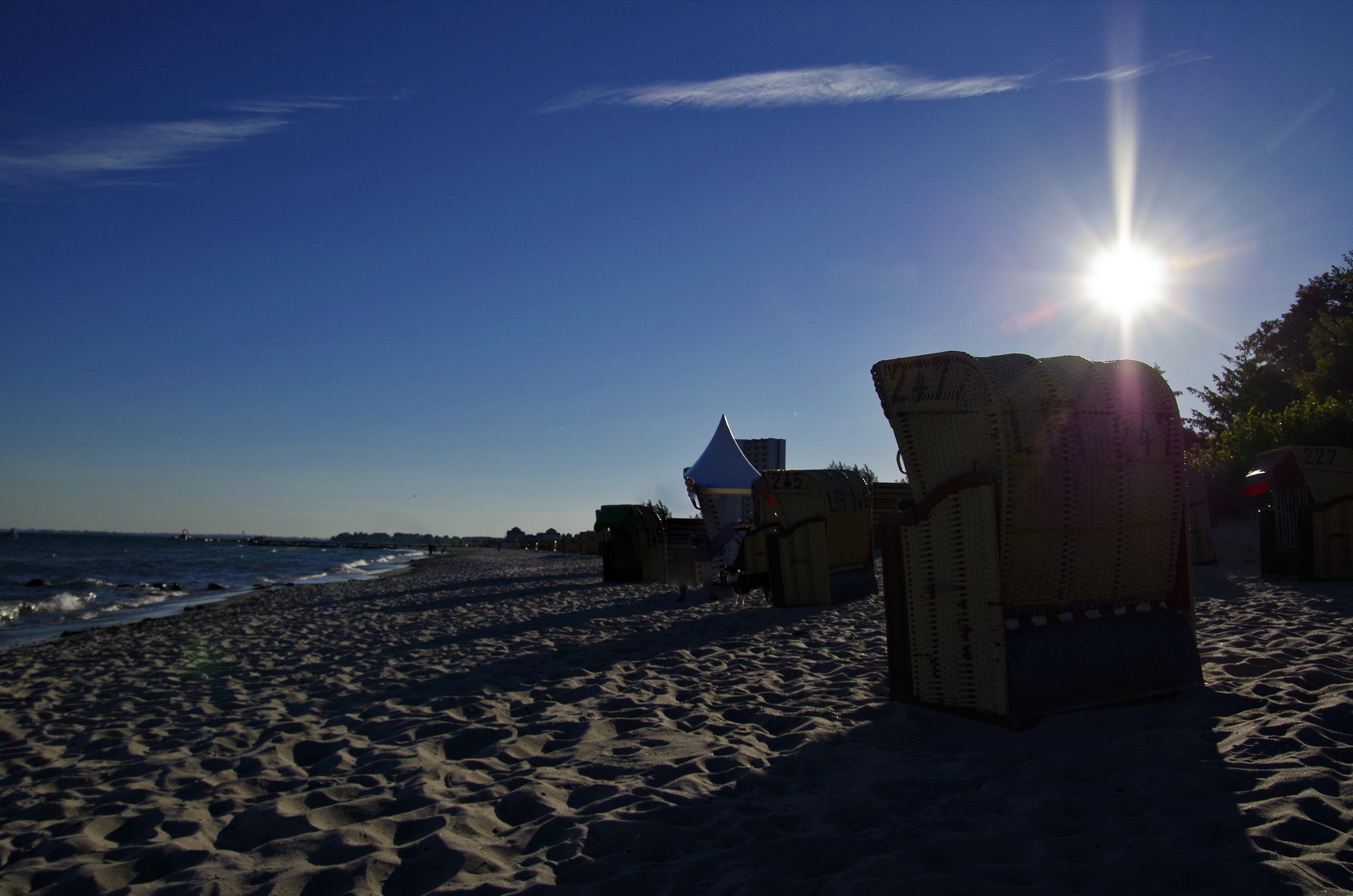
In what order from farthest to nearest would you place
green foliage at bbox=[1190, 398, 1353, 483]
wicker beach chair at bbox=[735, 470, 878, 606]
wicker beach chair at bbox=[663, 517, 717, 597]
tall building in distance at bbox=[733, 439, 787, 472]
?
tall building in distance at bbox=[733, 439, 787, 472] → green foliage at bbox=[1190, 398, 1353, 483] → wicker beach chair at bbox=[663, 517, 717, 597] → wicker beach chair at bbox=[735, 470, 878, 606]

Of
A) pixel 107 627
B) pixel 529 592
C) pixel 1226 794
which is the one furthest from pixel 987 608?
pixel 107 627

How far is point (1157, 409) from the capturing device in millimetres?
4074

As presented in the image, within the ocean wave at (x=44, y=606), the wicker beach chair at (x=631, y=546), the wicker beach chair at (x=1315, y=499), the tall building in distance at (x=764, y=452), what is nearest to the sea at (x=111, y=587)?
the ocean wave at (x=44, y=606)

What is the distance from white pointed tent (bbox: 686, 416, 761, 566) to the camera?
16281 millimetres

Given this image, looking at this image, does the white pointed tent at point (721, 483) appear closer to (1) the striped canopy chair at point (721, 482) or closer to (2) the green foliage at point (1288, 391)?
(1) the striped canopy chair at point (721, 482)

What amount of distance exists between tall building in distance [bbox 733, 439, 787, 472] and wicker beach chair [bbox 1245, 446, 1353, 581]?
1314cm

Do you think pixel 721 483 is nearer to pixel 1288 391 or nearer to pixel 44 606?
pixel 44 606

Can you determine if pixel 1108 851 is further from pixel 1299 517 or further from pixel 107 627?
pixel 107 627

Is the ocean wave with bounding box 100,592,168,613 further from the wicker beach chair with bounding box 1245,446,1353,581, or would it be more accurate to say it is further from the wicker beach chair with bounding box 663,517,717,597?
the wicker beach chair with bounding box 1245,446,1353,581

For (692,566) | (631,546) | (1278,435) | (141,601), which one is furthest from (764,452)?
(141,601)

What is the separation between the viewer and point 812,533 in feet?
30.5

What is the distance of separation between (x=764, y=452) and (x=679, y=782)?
A: 1892 cm

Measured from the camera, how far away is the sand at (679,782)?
233cm

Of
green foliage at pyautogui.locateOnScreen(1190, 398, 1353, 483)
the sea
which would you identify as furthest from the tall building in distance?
the sea
